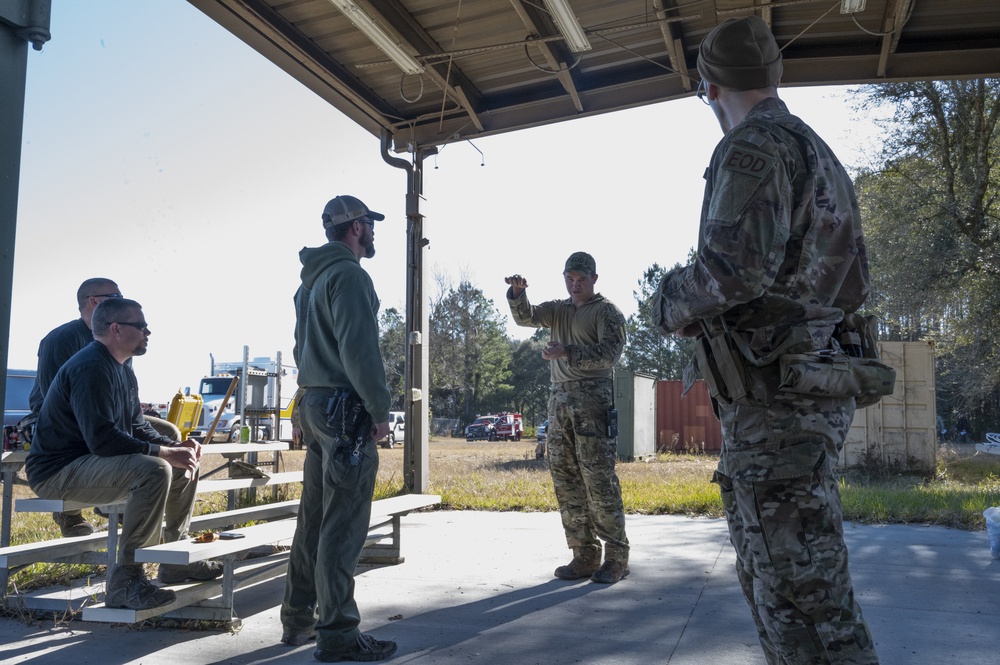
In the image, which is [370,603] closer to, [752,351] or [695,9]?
[752,351]

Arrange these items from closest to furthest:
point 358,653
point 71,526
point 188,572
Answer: point 358,653 → point 188,572 → point 71,526

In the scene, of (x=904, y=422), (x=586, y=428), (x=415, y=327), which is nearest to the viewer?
A: (x=586, y=428)

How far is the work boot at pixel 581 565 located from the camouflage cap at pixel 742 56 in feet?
11.5

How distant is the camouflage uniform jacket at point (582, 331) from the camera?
5.05 metres

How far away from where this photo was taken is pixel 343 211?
3902 mm

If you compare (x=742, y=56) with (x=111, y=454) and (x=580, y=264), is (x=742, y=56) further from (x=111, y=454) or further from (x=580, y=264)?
(x=111, y=454)

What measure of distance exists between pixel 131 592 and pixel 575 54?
5.56 metres

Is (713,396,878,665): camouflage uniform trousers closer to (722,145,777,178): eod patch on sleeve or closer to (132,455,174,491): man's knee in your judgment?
(722,145,777,178): eod patch on sleeve

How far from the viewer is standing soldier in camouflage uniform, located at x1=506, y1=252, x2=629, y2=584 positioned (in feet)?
16.4

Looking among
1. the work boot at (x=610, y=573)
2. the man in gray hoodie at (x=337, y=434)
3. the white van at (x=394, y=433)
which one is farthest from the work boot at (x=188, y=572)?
the white van at (x=394, y=433)

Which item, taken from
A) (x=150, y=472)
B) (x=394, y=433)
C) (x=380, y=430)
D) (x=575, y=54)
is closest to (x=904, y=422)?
(x=575, y=54)

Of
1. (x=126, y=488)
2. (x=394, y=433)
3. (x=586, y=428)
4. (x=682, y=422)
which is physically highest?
(x=586, y=428)

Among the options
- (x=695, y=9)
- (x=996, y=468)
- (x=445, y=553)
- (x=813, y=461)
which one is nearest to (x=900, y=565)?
(x=445, y=553)

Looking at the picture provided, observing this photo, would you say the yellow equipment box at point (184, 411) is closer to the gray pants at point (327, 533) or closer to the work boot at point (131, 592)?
the work boot at point (131, 592)
